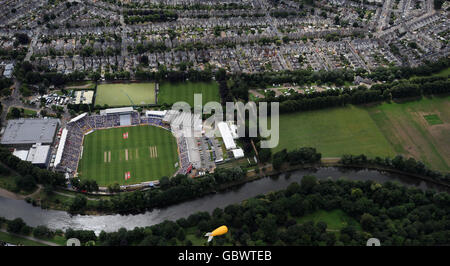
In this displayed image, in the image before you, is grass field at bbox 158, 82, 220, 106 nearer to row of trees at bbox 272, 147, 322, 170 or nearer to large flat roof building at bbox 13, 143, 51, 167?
row of trees at bbox 272, 147, 322, 170

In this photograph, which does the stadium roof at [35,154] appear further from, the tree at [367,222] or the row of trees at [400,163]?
the tree at [367,222]

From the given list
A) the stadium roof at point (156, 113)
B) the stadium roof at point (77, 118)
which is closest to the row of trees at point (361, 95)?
the stadium roof at point (156, 113)

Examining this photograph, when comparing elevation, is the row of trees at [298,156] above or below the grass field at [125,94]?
below

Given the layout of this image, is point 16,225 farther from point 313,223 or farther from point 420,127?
point 420,127

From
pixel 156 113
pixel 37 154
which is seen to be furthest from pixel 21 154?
pixel 156 113

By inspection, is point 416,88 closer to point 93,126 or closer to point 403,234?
point 403,234

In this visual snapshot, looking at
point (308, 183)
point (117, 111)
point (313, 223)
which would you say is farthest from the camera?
point (117, 111)
